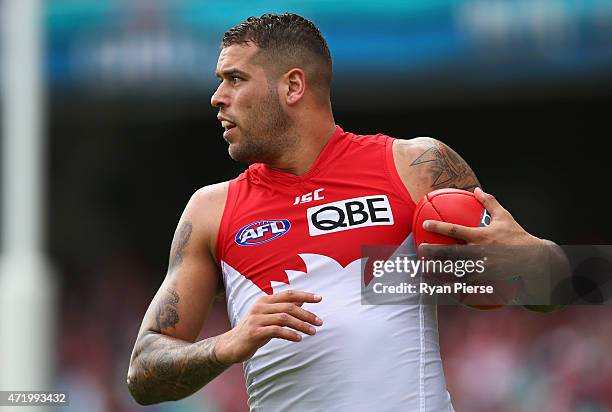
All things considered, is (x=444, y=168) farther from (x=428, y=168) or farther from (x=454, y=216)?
(x=454, y=216)

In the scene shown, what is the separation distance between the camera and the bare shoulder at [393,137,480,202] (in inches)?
174

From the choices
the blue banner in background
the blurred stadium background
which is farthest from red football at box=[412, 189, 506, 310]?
the blue banner in background

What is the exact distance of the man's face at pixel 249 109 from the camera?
4527mm

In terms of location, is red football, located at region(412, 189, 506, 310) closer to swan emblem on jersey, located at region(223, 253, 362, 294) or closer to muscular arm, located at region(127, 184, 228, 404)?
swan emblem on jersey, located at region(223, 253, 362, 294)

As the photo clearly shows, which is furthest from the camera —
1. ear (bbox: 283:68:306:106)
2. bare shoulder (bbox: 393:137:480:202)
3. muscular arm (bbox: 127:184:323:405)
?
ear (bbox: 283:68:306:106)

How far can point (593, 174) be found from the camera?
45.2ft

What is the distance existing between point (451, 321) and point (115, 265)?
5.08 metres

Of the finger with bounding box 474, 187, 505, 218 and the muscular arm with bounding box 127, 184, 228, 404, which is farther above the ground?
the finger with bounding box 474, 187, 505, 218

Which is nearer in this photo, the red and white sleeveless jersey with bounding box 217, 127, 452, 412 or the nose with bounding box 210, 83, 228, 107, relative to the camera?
the red and white sleeveless jersey with bounding box 217, 127, 452, 412

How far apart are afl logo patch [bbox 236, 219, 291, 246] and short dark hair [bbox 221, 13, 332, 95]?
23.3 inches

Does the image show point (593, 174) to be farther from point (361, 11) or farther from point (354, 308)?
point (354, 308)

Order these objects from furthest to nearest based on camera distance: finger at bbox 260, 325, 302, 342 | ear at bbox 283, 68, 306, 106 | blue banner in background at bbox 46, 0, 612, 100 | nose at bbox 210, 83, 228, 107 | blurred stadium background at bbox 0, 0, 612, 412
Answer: blue banner in background at bbox 46, 0, 612, 100, blurred stadium background at bbox 0, 0, 612, 412, ear at bbox 283, 68, 306, 106, nose at bbox 210, 83, 228, 107, finger at bbox 260, 325, 302, 342

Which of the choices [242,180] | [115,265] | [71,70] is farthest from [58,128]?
[242,180]

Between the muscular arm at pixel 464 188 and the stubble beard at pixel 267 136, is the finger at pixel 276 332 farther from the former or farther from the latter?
the stubble beard at pixel 267 136
